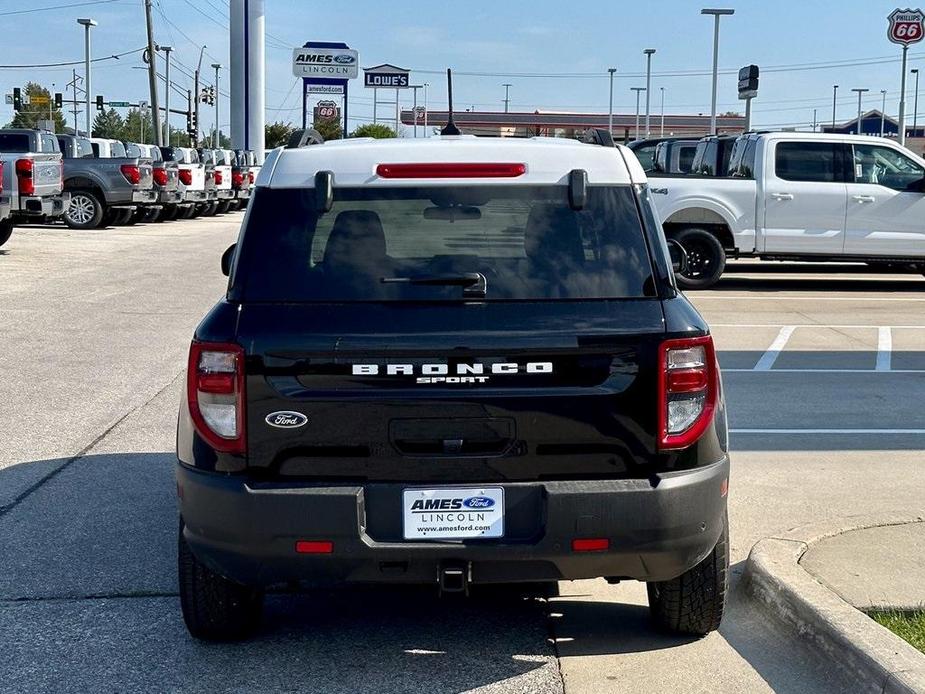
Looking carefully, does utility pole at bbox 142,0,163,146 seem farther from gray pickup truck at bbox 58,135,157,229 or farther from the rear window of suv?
the rear window of suv

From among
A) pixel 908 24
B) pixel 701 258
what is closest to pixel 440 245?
pixel 701 258

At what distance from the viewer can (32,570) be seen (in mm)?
5820

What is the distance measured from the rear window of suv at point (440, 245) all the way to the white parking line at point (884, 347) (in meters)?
7.86

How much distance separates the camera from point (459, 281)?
173 inches

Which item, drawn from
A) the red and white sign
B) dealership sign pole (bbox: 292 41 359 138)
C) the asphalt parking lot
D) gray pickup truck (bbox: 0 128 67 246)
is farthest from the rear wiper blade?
dealership sign pole (bbox: 292 41 359 138)

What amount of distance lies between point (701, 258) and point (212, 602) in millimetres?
14551

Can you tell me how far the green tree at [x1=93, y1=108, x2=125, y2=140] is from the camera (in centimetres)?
12814

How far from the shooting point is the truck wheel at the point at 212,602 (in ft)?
15.6

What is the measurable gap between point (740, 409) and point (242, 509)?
6.09m

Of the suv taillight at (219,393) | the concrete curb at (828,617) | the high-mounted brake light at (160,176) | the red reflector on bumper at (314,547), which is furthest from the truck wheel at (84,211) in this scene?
the red reflector on bumper at (314,547)

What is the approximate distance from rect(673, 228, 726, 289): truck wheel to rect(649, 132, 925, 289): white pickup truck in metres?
0.01

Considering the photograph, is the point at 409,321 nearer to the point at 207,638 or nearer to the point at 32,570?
the point at 207,638

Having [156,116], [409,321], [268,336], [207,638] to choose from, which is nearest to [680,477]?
[409,321]

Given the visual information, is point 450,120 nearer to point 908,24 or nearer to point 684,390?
point 684,390
